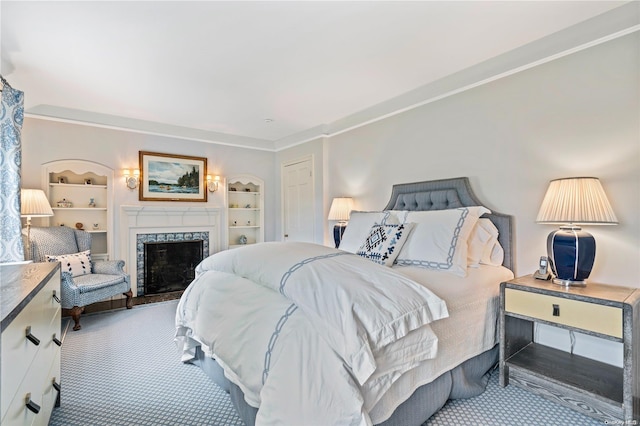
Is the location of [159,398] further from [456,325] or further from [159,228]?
[159,228]

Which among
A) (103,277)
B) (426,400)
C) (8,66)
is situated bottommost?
(426,400)

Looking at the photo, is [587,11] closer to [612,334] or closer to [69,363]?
[612,334]

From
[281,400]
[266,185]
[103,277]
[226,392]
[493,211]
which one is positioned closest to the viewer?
[281,400]

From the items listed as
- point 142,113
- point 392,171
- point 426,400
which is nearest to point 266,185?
point 142,113

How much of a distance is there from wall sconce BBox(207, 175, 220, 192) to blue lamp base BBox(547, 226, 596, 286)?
175 inches

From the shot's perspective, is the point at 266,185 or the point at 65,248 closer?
the point at 65,248

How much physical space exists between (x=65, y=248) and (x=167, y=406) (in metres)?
2.80

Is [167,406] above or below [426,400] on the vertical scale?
below

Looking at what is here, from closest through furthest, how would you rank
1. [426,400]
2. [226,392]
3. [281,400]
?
1. [281,400]
2. [426,400]
3. [226,392]

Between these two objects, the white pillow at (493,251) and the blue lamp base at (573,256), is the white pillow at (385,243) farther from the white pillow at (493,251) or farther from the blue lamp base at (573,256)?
the blue lamp base at (573,256)

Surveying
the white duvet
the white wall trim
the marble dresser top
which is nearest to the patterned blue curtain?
the marble dresser top

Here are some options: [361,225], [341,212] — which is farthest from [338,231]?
[361,225]

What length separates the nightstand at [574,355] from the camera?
1.62 m

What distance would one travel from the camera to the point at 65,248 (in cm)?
363
